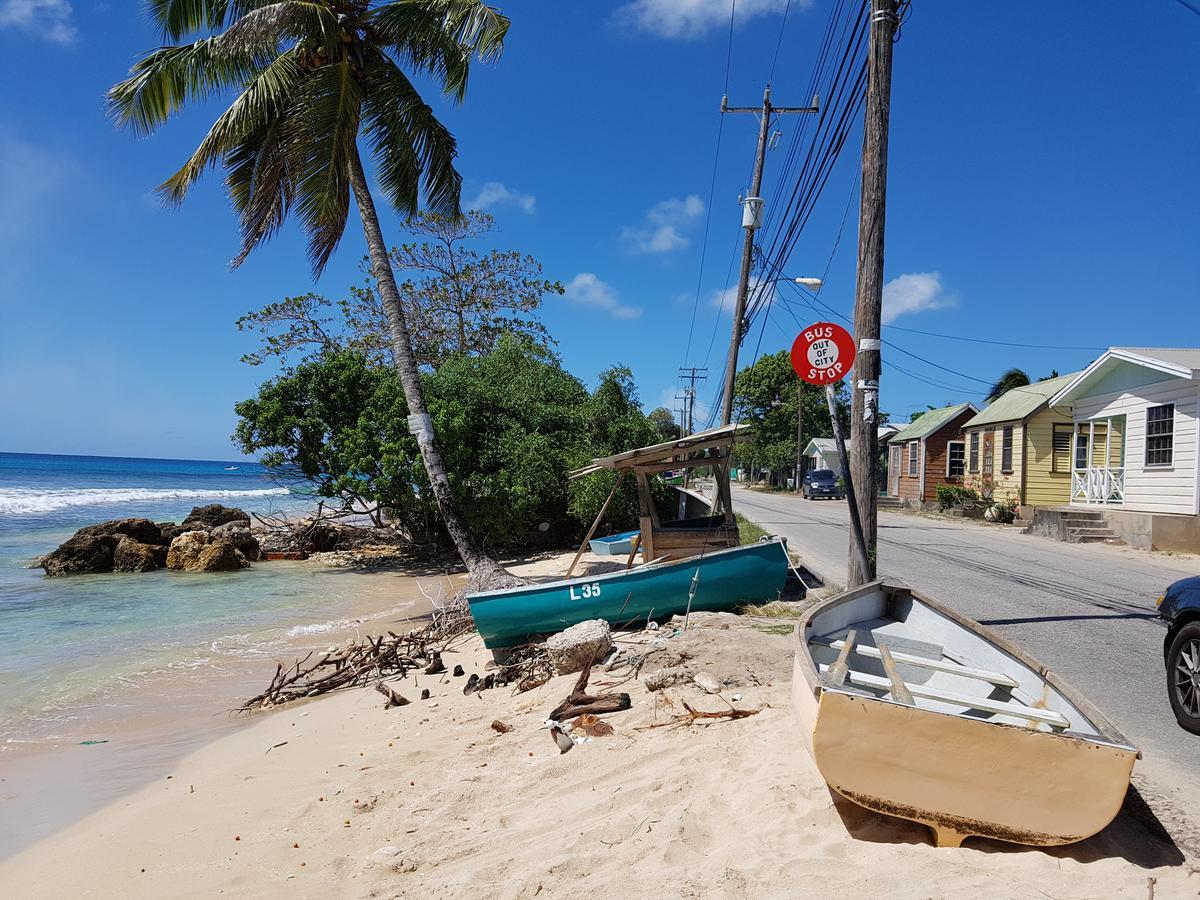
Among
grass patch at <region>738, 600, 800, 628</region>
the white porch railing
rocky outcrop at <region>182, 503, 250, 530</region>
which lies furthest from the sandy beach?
rocky outcrop at <region>182, 503, 250, 530</region>

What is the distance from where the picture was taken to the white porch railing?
63.4ft

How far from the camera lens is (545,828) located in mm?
4137

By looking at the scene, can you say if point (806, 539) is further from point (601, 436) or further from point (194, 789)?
point (194, 789)

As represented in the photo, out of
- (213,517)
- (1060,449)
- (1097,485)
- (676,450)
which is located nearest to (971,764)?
(676,450)

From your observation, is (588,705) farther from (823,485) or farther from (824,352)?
(823,485)

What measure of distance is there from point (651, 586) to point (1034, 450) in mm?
20777

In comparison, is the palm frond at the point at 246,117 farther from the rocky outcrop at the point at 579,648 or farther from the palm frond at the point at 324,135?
the rocky outcrop at the point at 579,648

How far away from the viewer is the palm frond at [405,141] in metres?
12.3

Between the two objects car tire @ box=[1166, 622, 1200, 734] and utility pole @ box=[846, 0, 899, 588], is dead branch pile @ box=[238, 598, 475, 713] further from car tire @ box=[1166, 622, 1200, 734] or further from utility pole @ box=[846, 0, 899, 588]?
car tire @ box=[1166, 622, 1200, 734]

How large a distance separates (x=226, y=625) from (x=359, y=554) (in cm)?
886

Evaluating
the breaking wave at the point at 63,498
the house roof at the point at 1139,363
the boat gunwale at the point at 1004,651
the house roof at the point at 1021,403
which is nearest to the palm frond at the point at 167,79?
the boat gunwale at the point at 1004,651

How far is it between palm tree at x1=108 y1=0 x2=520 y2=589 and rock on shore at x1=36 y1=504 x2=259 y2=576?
9.83 meters

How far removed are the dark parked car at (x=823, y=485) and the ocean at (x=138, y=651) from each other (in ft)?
103

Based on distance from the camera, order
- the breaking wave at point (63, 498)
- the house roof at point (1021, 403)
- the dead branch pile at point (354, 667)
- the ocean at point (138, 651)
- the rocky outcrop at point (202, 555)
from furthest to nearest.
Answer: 1. the breaking wave at point (63, 498)
2. the house roof at point (1021, 403)
3. the rocky outcrop at point (202, 555)
4. the dead branch pile at point (354, 667)
5. the ocean at point (138, 651)
